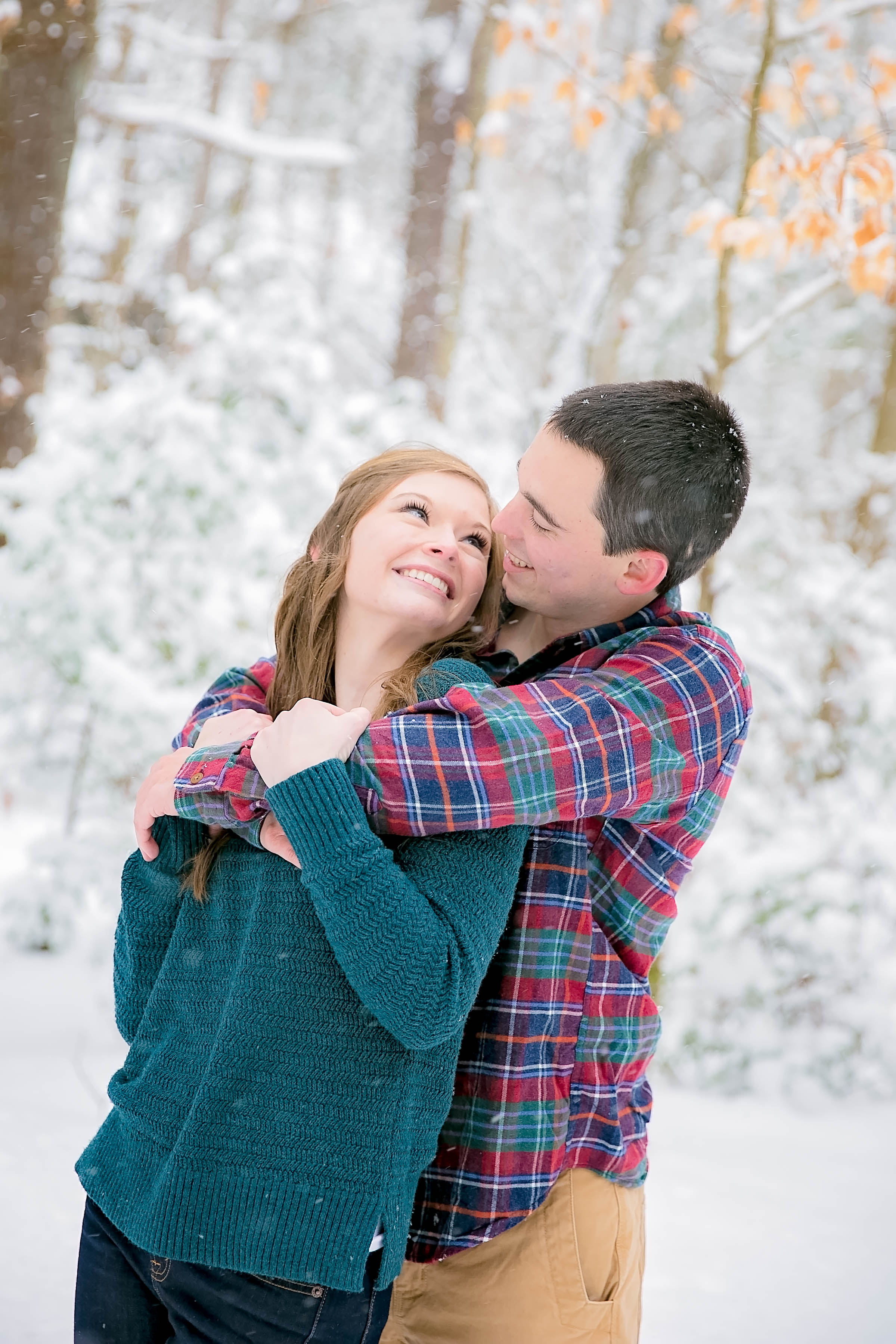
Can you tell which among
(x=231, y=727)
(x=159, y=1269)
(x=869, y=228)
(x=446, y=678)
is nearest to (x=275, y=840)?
(x=231, y=727)

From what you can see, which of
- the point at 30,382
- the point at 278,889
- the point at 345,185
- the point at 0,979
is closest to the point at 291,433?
the point at 30,382

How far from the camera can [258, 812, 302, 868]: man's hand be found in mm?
1307

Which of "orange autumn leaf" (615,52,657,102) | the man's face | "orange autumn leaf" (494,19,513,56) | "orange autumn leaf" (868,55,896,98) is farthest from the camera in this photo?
"orange autumn leaf" (494,19,513,56)

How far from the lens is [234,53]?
648 cm

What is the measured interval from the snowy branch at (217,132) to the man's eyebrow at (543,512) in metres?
3.67

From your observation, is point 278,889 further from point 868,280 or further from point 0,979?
point 0,979

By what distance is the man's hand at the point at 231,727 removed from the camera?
1451 mm

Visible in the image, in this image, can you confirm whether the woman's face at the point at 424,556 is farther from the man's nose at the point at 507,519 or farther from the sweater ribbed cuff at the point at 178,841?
the sweater ribbed cuff at the point at 178,841

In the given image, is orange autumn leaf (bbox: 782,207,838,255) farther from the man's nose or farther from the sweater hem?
the sweater hem

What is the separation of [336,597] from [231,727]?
1.14 ft

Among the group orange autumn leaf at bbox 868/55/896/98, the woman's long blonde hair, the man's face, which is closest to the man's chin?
the man's face

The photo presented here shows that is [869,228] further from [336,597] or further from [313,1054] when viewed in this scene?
[313,1054]

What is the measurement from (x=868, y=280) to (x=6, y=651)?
3.24 m

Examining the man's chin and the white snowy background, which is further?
the white snowy background
